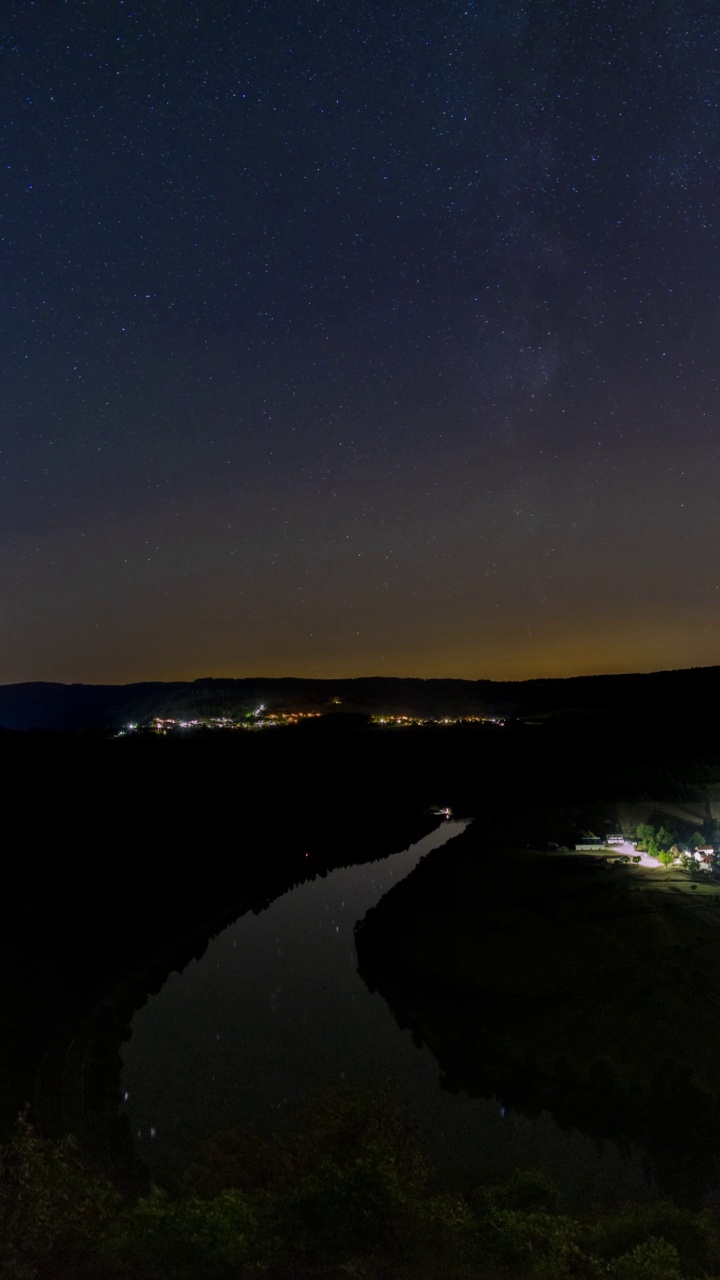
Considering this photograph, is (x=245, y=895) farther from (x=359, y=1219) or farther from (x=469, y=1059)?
(x=359, y=1219)

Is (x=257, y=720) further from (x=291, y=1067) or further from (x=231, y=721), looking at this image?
(x=291, y=1067)

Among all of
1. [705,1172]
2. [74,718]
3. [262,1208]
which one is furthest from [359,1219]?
[74,718]

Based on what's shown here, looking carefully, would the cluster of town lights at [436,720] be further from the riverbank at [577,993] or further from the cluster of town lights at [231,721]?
the riverbank at [577,993]

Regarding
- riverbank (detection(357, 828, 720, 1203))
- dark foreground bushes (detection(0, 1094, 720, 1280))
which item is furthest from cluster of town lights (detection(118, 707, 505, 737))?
dark foreground bushes (detection(0, 1094, 720, 1280))

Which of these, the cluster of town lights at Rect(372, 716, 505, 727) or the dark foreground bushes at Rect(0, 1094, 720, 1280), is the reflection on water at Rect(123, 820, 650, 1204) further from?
the cluster of town lights at Rect(372, 716, 505, 727)


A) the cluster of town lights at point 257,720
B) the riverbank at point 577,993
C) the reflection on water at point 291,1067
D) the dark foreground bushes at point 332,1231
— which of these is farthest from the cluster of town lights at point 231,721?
the dark foreground bushes at point 332,1231

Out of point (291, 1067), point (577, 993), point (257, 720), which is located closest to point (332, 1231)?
point (291, 1067)
